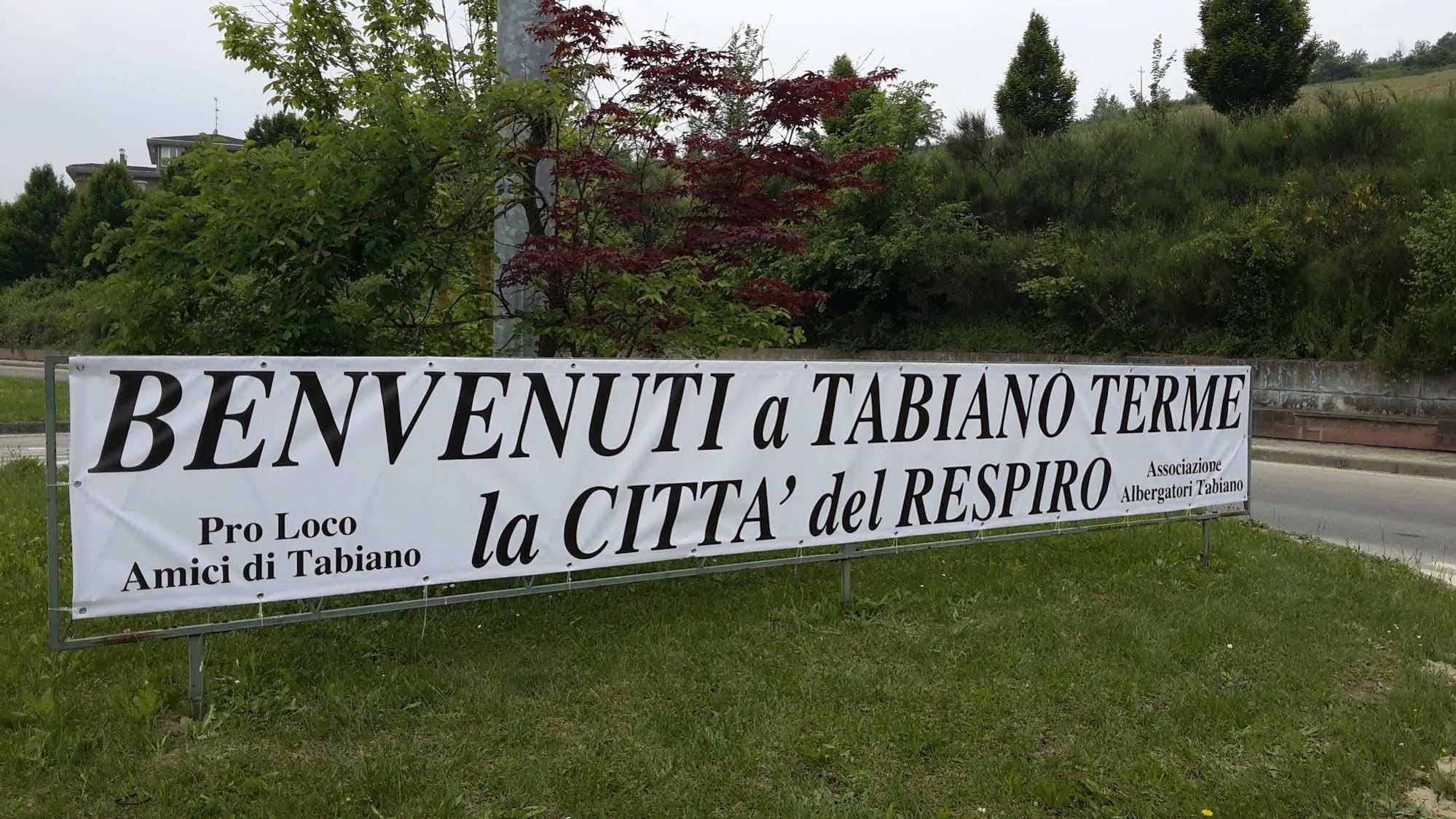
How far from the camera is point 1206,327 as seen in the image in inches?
742

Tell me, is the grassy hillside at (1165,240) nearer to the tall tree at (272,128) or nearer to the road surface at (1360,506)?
the road surface at (1360,506)

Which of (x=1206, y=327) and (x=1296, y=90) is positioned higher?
(x=1296, y=90)

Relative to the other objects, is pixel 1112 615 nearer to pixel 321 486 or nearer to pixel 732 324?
pixel 732 324

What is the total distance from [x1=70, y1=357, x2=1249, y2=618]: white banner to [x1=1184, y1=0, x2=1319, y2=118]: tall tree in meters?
19.5

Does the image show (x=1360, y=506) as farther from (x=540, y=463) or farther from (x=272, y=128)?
(x=272, y=128)

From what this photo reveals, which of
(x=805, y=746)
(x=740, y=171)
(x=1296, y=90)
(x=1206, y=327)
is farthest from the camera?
(x=1296, y=90)

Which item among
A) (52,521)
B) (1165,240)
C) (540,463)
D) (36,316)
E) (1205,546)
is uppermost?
(1165,240)

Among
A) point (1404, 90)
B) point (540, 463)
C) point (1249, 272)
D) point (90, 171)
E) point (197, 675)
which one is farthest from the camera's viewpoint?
point (90, 171)

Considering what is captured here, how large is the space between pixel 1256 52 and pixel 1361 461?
11.8 meters

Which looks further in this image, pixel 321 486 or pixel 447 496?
pixel 447 496

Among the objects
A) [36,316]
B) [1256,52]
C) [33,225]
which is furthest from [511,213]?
[33,225]

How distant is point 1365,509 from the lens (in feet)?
35.3

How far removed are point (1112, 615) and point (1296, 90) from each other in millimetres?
22276

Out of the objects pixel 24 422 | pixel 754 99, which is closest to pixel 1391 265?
pixel 754 99
